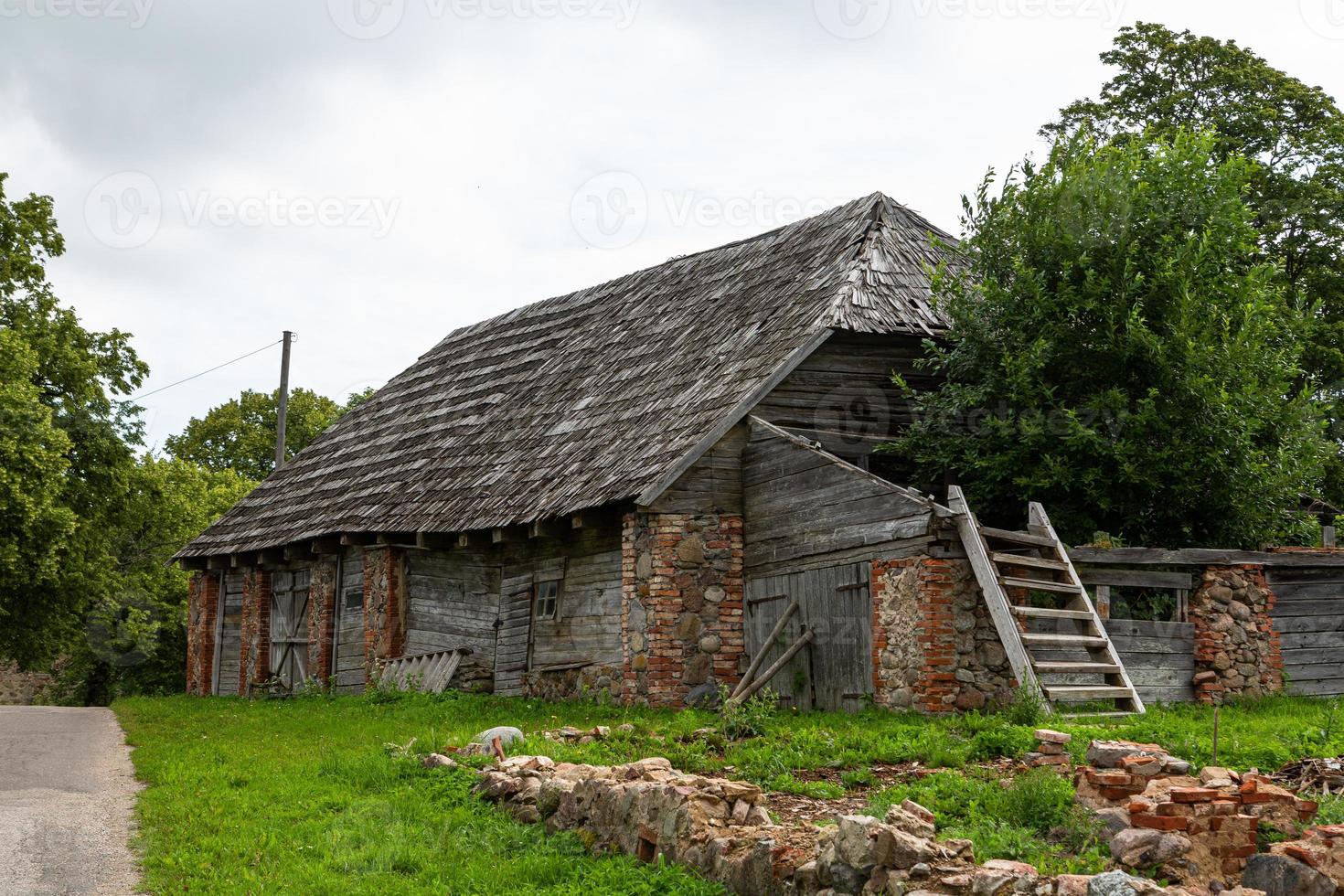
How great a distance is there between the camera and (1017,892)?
5.39m

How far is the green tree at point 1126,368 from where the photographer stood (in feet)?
46.3

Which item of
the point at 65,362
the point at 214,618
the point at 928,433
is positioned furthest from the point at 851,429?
the point at 65,362

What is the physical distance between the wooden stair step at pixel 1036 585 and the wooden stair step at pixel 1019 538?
37cm

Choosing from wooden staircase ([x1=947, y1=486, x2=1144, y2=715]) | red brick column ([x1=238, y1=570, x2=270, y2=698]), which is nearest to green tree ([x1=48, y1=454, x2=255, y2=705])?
red brick column ([x1=238, y1=570, x2=270, y2=698])

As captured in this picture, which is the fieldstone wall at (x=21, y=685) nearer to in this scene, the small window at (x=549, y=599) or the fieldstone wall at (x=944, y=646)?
the small window at (x=549, y=599)

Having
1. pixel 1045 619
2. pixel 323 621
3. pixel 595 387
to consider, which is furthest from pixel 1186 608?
pixel 323 621

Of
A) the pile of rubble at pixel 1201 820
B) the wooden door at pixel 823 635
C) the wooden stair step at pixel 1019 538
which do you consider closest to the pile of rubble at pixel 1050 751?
the pile of rubble at pixel 1201 820

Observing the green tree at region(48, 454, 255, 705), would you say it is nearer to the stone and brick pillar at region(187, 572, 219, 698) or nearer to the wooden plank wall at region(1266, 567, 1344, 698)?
the stone and brick pillar at region(187, 572, 219, 698)

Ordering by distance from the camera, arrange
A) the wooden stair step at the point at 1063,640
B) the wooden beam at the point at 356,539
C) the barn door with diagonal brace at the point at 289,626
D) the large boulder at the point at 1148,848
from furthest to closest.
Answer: the barn door with diagonal brace at the point at 289,626 < the wooden beam at the point at 356,539 < the wooden stair step at the point at 1063,640 < the large boulder at the point at 1148,848

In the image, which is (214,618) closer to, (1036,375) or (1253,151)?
(1036,375)

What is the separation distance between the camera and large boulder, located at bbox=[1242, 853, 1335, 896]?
5352mm

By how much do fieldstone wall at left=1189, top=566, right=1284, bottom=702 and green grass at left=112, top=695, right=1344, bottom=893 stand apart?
392 millimetres

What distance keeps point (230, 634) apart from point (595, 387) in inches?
433

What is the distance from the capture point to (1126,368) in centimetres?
1463
